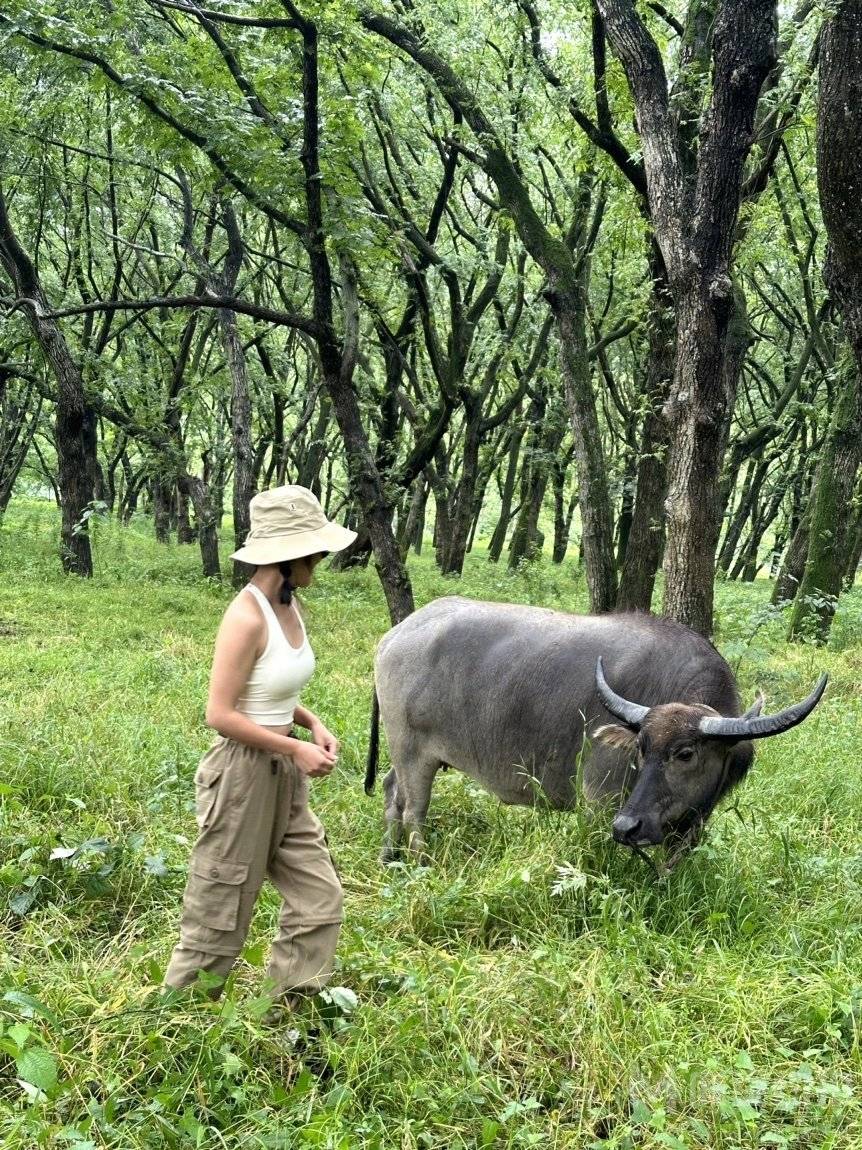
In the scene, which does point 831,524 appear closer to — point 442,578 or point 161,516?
point 442,578

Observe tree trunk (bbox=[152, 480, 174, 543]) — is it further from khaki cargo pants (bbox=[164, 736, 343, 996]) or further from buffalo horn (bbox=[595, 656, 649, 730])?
khaki cargo pants (bbox=[164, 736, 343, 996])

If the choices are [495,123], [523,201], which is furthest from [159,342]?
[523,201]

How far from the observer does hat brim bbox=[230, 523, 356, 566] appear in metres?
3.45

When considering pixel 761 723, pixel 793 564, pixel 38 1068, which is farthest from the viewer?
pixel 793 564

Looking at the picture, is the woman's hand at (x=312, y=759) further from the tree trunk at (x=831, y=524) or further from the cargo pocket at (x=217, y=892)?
the tree trunk at (x=831, y=524)

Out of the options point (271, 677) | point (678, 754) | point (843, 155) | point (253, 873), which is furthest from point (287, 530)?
point (843, 155)

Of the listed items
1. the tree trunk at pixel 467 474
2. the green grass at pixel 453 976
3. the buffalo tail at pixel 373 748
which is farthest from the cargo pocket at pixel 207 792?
the tree trunk at pixel 467 474

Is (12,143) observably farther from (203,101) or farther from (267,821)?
(267,821)

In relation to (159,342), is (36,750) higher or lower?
lower

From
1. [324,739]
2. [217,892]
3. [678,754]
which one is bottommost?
[217,892]

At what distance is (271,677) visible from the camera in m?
3.46

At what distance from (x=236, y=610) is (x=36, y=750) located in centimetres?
336

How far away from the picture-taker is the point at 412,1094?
10.9 ft

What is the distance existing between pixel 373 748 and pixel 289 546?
122 inches
